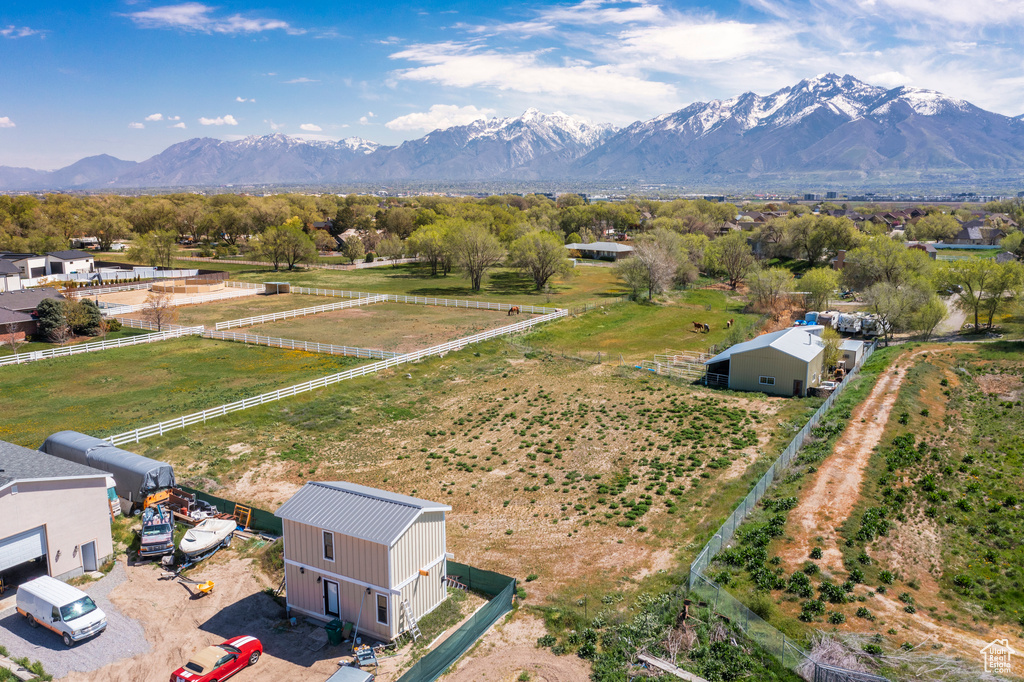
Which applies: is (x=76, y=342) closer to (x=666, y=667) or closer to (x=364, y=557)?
(x=364, y=557)

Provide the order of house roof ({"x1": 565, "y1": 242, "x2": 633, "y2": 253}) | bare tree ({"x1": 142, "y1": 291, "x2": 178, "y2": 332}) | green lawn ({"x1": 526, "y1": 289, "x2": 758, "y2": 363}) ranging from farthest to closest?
1. house roof ({"x1": 565, "y1": 242, "x2": 633, "y2": 253})
2. bare tree ({"x1": 142, "y1": 291, "x2": 178, "y2": 332})
3. green lawn ({"x1": 526, "y1": 289, "x2": 758, "y2": 363})

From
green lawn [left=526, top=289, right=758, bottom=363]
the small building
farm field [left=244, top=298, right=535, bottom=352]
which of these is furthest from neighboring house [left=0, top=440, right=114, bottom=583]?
the small building

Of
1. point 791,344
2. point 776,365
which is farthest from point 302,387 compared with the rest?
point 791,344

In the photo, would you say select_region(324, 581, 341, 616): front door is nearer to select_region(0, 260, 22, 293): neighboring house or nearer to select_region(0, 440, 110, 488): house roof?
select_region(0, 440, 110, 488): house roof

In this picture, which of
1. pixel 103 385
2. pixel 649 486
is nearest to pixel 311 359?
pixel 103 385

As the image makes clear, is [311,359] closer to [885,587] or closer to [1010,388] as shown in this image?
[885,587]

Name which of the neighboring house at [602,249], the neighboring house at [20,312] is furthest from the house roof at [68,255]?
the neighboring house at [602,249]

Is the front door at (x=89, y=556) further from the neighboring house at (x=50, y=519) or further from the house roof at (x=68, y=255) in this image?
the house roof at (x=68, y=255)

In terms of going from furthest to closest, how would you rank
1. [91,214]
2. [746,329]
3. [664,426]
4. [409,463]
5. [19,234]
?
[91,214], [19,234], [746,329], [664,426], [409,463]
